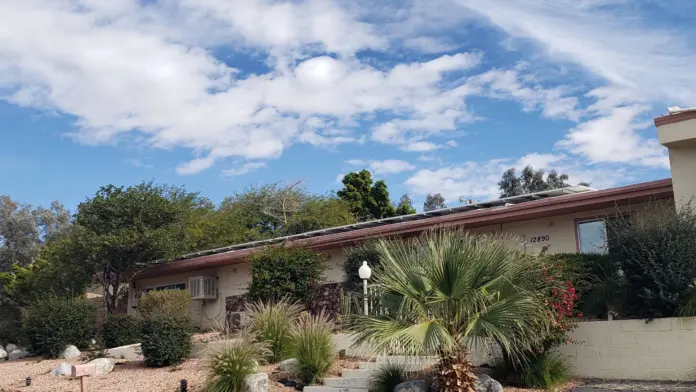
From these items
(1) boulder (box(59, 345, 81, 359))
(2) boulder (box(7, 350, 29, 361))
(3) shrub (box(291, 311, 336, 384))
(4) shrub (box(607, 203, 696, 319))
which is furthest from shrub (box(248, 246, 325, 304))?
(4) shrub (box(607, 203, 696, 319))

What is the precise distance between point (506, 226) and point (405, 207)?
23.6 metres

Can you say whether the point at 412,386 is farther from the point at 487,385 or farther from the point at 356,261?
the point at 356,261

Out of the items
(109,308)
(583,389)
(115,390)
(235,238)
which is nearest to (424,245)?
(583,389)

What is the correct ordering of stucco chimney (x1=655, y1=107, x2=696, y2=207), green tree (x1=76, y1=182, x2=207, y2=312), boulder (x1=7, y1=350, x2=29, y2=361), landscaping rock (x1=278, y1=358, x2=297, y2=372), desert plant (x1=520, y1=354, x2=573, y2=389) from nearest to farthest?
desert plant (x1=520, y1=354, x2=573, y2=389), landscaping rock (x1=278, y1=358, x2=297, y2=372), stucco chimney (x1=655, y1=107, x2=696, y2=207), boulder (x1=7, y1=350, x2=29, y2=361), green tree (x1=76, y1=182, x2=207, y2=312)

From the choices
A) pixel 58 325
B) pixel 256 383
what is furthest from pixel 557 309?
pixel 58 325

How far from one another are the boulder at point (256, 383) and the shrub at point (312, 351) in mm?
958

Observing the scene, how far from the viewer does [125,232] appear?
2391cm

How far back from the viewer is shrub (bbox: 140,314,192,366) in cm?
1692

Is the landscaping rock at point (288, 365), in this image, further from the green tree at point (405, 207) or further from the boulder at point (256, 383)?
the green tree at point (405, 207)

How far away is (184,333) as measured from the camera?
17.3 meters

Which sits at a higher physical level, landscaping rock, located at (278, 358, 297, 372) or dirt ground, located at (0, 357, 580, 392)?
landscaping rock, located at (278, 358, 297, 372)

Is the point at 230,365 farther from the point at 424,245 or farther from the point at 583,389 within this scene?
the point at 583,389

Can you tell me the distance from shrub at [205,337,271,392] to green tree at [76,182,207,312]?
11.5 meters

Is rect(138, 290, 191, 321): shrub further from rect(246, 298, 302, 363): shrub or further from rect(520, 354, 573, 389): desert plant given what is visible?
rect(520, 354, 573, 389): desert plant
